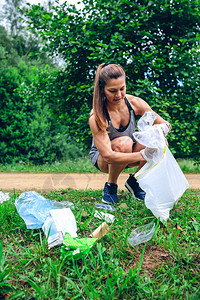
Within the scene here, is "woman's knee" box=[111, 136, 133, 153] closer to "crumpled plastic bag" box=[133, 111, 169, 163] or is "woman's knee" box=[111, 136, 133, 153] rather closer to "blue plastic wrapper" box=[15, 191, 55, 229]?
"crumpled plastic bag" box=[133, 111, 169, 163]

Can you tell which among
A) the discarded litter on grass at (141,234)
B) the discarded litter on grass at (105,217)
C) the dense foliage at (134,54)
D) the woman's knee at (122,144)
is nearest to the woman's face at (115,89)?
the woman's knee at (122,144)

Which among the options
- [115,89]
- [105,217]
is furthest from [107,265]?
[115,89]

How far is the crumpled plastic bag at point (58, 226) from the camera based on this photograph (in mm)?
1818

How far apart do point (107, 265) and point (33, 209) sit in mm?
828

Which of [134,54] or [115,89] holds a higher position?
[134,54]

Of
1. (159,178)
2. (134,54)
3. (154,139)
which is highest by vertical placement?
(134,54)

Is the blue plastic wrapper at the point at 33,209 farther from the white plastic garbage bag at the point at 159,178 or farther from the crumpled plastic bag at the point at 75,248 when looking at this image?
the white plastic garbage bag at the point at 159,178

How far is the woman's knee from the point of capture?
2697mm

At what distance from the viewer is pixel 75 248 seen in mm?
1682

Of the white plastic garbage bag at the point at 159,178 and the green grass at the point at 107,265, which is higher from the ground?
the white plastic garbage bag at the point at 159,178

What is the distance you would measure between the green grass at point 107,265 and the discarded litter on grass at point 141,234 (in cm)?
3

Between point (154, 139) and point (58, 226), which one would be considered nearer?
point (58, 226)

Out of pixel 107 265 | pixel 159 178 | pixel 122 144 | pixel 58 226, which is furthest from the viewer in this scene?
pixel 122 144

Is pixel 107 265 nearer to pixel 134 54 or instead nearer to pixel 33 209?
pixel 33 209
